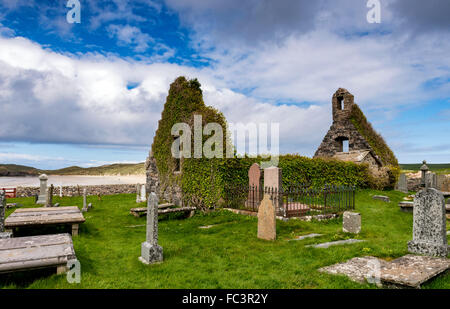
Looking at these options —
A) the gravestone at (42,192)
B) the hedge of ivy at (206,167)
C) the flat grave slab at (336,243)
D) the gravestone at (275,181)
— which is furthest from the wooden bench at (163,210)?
the gravestone at (42,192)

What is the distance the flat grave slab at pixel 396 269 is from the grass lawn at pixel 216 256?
203mm

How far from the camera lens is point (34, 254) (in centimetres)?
516

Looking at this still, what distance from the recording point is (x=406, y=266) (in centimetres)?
508

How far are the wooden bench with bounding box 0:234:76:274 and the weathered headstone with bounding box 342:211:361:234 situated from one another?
7.67 m

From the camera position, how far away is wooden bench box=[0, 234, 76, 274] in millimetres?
4750

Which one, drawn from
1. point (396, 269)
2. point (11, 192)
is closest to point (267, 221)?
point (396, 269)

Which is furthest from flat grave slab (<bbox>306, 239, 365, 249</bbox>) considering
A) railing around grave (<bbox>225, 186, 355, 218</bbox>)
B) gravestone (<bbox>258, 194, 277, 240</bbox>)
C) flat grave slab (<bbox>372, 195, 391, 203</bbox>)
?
flat grave slab (<bbox>372, 195, 391, 203</bbox>)

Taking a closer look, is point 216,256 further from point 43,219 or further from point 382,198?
point 382,198

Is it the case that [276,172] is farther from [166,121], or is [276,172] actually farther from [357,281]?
[166,121]

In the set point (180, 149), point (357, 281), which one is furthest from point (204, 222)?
point (357, 281)

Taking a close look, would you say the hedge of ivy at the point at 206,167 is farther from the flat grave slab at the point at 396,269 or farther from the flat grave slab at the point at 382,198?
the flat grave slab at the point at 396,269

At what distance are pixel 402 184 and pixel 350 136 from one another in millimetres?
5979

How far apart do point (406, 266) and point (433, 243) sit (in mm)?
1731

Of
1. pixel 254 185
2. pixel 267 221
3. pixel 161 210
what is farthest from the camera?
pixel 161 210
